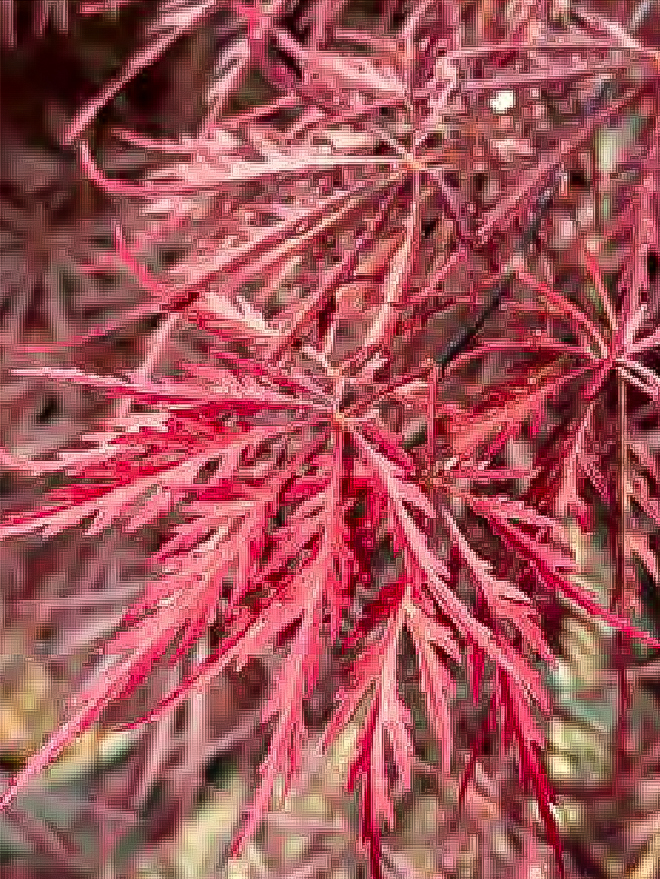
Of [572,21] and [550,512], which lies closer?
[550,512]

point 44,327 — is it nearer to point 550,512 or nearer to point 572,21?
point 572,21

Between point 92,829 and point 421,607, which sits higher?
point 421,607

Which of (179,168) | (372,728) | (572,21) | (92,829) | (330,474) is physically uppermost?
(572,21)

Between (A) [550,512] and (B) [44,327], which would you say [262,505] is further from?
(B) [44,327]

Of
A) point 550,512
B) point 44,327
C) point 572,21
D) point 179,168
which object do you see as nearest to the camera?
point 550,512

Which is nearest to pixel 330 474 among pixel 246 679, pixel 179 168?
pixel 179 168

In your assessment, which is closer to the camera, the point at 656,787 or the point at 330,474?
the point at 330,474

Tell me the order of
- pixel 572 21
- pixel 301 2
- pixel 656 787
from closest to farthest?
pixel 572 21, pixel 301 2, pixel 656 787

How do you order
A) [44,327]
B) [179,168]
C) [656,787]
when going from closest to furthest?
[179,168]
[656,787]
[44,327]

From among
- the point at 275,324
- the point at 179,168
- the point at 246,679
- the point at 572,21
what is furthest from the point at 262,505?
the point at 246,679
